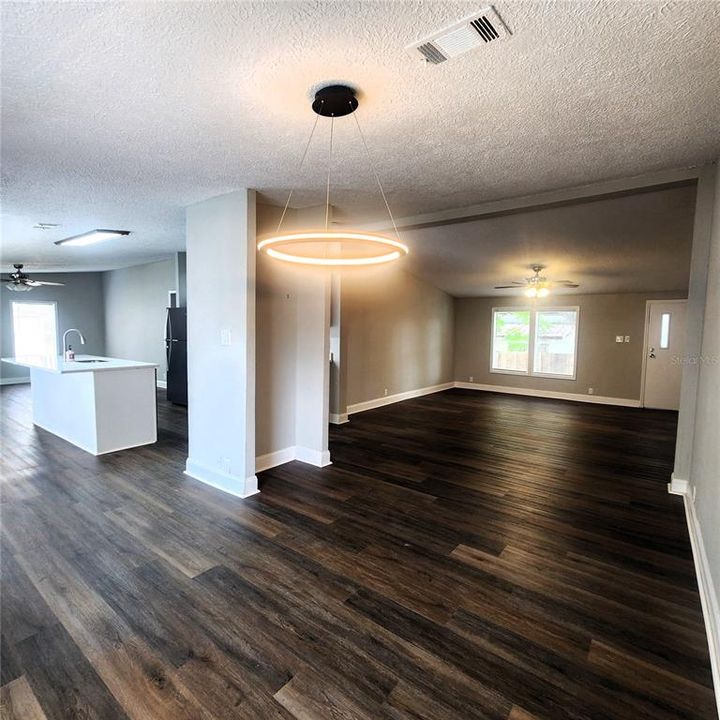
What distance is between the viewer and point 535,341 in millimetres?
8672

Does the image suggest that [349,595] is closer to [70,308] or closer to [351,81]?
[351,81]

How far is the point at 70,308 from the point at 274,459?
27.1 ft

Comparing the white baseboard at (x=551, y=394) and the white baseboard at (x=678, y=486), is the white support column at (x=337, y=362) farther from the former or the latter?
the white baseboard at (x=551, y=394)

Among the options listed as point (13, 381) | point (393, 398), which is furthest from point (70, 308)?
point (393, 398)

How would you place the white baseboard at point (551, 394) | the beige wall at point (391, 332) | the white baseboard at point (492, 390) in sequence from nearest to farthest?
1. the beige wall at point (391, 332)
2. the white baseboard at point (492, 390)
3. the white baseboard at point (551, 394)

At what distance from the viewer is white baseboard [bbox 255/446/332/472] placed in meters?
3.95

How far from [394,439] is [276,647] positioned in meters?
3.49

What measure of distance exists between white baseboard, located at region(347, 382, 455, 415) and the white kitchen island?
9.81 feet

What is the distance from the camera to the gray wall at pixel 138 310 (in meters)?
8.20

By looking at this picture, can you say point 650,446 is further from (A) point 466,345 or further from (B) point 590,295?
(A) point 466,345

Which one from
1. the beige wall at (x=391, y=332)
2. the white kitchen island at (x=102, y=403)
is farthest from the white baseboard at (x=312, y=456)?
the beige wall at (x=391, y=332)

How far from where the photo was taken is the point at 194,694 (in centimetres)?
156

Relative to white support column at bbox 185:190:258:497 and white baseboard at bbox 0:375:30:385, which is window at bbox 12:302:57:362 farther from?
white support column at bbox 185:190:258:497

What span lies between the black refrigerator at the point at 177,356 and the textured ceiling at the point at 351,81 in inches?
134
